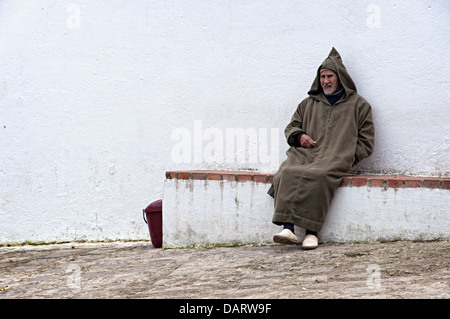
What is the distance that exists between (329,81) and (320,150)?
60 centimetres

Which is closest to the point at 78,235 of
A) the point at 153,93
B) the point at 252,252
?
the point at 153,93

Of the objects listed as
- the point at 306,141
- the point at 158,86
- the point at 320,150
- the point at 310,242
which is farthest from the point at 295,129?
the point at 158,86

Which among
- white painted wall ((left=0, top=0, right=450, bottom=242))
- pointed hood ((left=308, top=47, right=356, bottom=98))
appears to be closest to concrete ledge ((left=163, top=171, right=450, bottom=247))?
white painted wall ((left=0, top=0, right=450, bottom=242))

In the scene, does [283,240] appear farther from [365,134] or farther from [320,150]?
[365,134]

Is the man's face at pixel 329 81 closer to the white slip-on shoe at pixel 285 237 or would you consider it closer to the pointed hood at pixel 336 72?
the pointed hood at pixel 336 72

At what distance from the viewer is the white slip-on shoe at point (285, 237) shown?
445 centimetres

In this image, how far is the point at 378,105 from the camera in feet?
16.9

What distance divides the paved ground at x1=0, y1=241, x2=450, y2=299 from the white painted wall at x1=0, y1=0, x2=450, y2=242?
812 millimetres

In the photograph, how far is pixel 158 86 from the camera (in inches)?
223

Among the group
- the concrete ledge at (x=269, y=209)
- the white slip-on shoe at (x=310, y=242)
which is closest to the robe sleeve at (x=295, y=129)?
the concrete ledge at (x=269, y=209)

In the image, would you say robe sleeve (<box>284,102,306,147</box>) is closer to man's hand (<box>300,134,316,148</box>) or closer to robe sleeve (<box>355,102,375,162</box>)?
man's hand (<box>300,134,316,148</box>)

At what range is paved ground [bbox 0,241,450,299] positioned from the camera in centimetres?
343
